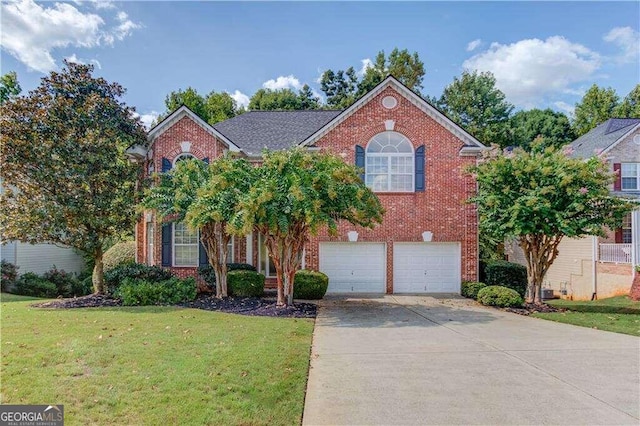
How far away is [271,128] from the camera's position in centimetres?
1844

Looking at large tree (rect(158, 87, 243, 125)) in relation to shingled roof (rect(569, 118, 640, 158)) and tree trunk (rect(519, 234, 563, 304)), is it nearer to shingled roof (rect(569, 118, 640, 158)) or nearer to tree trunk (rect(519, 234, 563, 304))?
tree trunk (rect(519, 234, 563, 304))

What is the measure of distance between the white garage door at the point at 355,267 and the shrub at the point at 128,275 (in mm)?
5976

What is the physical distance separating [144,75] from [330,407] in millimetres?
13864

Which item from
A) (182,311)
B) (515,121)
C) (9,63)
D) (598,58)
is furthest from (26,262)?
(515,121)

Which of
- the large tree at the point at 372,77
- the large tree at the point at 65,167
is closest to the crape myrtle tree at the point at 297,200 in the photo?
the large tree at the point at 65,167

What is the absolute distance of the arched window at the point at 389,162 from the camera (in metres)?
15.4

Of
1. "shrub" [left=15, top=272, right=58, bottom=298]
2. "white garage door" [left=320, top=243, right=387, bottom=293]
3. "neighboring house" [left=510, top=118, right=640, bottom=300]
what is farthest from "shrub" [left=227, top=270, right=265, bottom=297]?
"neighboring house" [left=510, top=118, right=640, bottom=300]

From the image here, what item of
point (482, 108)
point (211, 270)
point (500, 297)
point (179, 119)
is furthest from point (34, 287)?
point (482, 108)

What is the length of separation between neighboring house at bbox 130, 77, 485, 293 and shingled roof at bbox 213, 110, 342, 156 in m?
1.82

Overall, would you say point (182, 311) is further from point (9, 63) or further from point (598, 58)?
point (598, 58)

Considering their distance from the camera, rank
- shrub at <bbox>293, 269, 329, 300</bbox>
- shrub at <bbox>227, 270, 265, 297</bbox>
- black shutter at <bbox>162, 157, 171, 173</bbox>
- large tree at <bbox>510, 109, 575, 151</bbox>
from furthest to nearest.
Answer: large tree at <bbox>510, 109, 575, 151</bbox>
black shutter at <bbox>162, 157, 171, 173</bbox>
shrub at <bbox>293, 269, 329, 300</bbox>
shrub at <bbox>227, 270, 265, 297</bbox>

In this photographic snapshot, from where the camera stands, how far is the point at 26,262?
18.2m

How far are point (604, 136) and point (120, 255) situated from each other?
2586 cm

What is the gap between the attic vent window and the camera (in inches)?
609
